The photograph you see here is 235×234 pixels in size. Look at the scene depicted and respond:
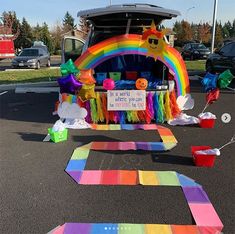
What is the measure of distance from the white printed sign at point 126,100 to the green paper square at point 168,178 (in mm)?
2356

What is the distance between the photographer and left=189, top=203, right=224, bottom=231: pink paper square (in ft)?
9.72

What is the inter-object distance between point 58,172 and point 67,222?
45.5 inches

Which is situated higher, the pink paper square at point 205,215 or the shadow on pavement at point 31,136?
the pink paper square at point 205,215

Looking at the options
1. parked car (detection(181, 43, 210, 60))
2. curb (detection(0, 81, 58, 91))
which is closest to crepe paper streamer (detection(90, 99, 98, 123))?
curb (detection(0, 81, 58, 91))

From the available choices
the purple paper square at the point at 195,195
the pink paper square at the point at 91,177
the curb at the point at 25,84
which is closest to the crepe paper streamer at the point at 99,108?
the pink paper square at the point at 91,177

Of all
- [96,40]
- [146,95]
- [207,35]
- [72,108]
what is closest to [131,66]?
[96,40]

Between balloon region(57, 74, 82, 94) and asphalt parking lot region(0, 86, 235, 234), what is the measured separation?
30.1 inches

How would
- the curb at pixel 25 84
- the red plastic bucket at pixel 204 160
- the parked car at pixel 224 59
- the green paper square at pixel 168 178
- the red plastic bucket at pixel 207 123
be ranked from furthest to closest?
the parked car at pixel 224 59 < the curb at pixel 25 84 < the red plastic bucket at pixel 207 123 < the red plastic bucket at pixel 204 160 < the green paper square at pixel 168 178

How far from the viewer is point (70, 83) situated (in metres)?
5.68

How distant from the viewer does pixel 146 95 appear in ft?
20.4

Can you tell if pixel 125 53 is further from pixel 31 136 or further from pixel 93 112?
pixel 31 136

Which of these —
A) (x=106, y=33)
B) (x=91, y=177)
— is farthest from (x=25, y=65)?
(x=91, y=177)

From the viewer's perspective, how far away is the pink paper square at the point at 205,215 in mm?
2963

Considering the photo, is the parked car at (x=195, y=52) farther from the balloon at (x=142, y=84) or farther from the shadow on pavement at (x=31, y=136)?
the shadow on pavement at (x=31, y=136)
